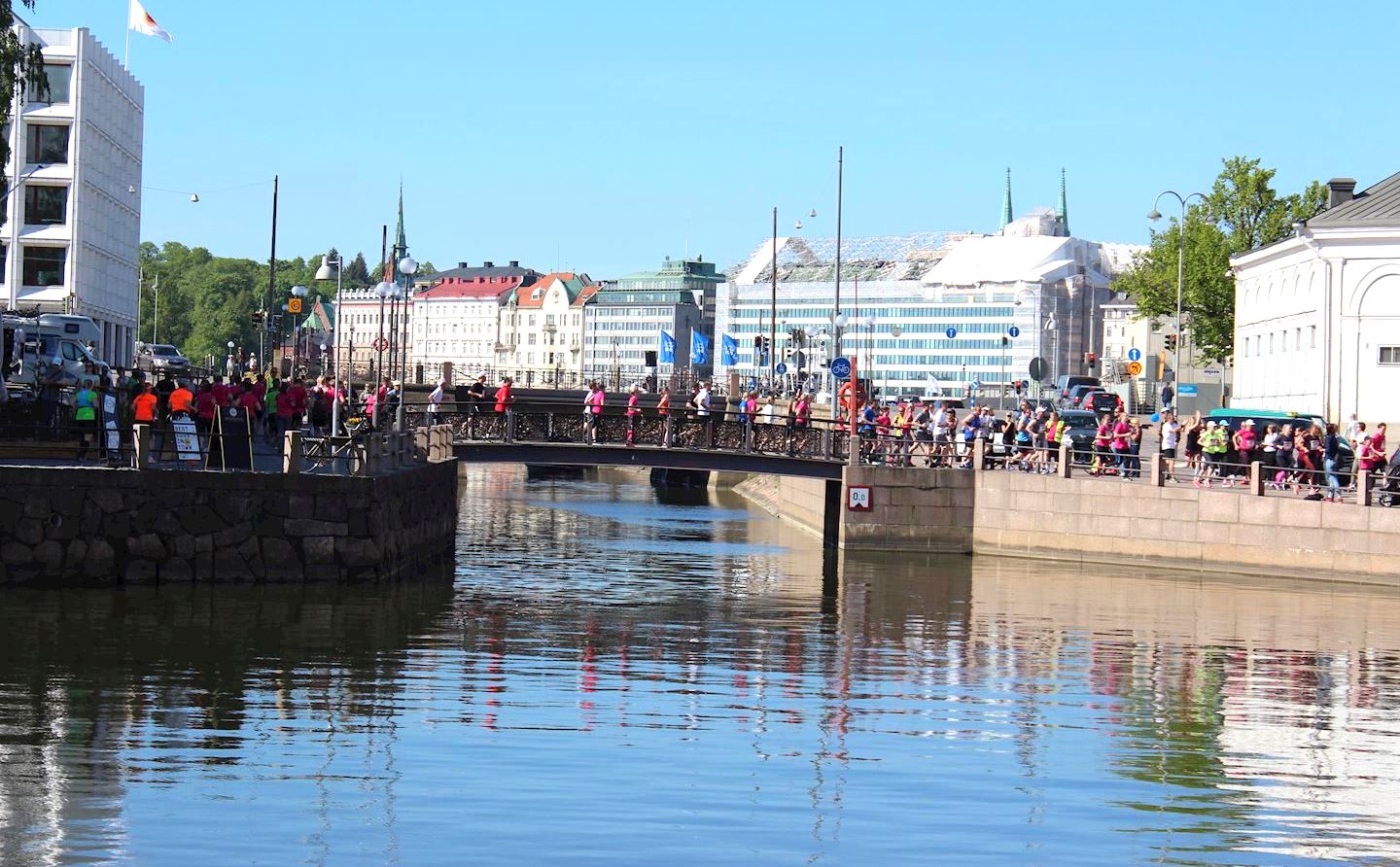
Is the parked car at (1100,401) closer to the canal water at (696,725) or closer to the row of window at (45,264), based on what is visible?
the canal water at (696,725)

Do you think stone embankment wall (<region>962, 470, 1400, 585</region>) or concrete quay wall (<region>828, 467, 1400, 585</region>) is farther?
concrete quay wall (<region>828, 467, 1400, 585</region>)

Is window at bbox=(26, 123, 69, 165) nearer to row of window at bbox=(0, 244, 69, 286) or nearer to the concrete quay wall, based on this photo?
row of window at bbox=(0, 244, 69, 286)

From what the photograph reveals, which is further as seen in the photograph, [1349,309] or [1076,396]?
[1076,396]

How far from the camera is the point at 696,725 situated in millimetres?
22594

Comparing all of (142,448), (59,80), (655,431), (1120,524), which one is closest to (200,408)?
(142,448)

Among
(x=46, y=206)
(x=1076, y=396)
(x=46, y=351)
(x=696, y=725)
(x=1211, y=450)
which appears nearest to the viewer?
(x=696, y=725)

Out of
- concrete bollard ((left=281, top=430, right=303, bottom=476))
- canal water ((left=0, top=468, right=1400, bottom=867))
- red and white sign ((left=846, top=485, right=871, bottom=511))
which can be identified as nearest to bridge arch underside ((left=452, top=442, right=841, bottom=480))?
red and white sign ((left=846, top=485, right=871, bottom=511))

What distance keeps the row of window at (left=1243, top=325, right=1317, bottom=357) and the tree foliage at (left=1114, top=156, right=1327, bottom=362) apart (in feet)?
54.1

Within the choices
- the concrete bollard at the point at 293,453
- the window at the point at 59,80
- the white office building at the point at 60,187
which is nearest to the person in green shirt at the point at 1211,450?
the concrete bollard at the point at 293,453

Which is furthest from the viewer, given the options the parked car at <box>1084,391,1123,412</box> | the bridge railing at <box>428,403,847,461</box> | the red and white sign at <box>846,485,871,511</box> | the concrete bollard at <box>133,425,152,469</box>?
the parked car at <box>1084,391,1123,412</box>

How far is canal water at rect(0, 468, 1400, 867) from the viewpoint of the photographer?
16.4 metres

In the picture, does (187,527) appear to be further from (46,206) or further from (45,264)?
(46,206)

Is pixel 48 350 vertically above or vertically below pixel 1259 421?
above

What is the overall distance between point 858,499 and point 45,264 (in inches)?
2009
